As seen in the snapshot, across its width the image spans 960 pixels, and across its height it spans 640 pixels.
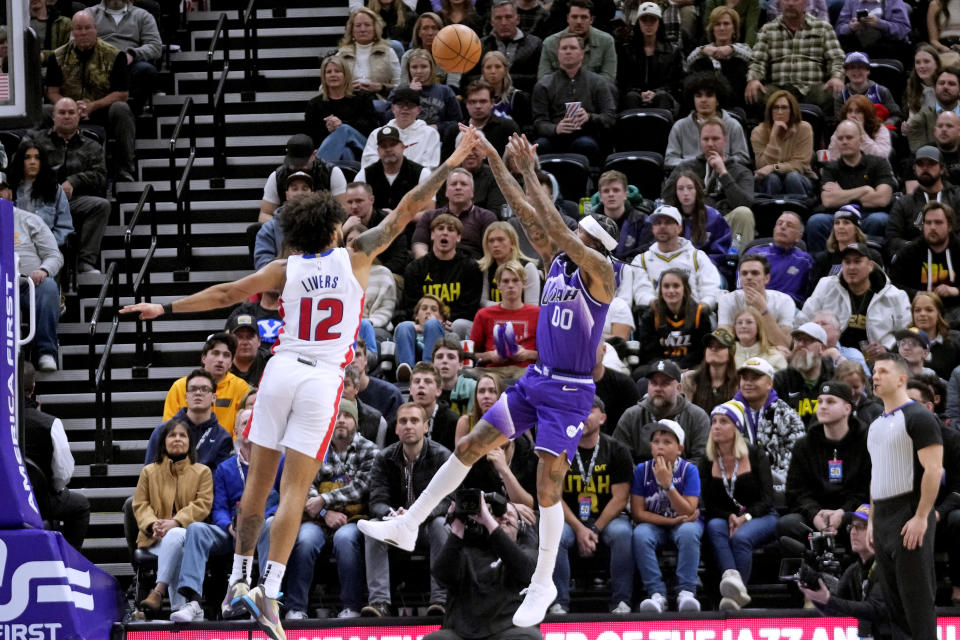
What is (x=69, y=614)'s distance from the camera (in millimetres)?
10719

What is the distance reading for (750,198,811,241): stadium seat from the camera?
16141mm

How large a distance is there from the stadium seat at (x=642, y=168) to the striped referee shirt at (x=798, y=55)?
1959 millimetres

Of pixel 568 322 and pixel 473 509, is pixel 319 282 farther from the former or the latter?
pixel 473 509

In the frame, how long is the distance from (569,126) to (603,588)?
560 centimetres

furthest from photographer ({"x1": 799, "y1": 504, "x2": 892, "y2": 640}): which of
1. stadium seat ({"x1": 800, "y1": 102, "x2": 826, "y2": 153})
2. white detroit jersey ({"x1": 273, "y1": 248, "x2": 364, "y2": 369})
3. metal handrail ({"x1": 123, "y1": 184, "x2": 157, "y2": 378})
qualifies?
metal handrail ({"x1": 123, "y1": 184, "x2": 157, "y2": 378})

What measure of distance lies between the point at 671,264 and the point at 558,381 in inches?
204

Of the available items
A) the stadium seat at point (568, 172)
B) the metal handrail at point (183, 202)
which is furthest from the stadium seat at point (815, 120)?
the metal handrail at point (183, 202)

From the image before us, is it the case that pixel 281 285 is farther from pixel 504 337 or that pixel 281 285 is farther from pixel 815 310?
pixel 815 310

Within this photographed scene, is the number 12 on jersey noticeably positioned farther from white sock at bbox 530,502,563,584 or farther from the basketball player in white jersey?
white sock at bbox 530,502,563,584

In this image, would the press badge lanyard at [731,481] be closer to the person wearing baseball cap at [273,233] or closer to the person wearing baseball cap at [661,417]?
the person wearing baseball cap at [661,417]

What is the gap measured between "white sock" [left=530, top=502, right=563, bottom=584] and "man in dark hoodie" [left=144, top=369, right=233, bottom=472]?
13.3 ft

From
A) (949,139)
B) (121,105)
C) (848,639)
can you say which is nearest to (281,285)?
(848,639)

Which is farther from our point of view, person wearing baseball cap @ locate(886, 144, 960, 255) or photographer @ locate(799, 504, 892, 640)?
person wearing baseball cap @ locate(886, 144, 960, 255)

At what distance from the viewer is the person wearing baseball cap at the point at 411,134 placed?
1641cm
